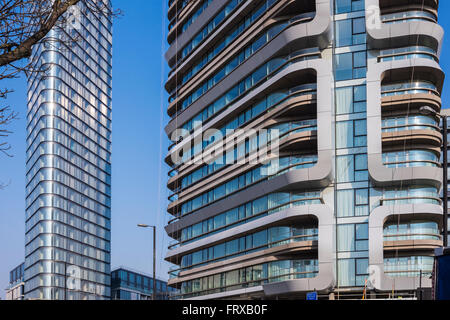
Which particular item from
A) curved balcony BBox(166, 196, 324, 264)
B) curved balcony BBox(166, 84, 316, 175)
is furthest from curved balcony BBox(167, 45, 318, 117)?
curved balcony BBox(166, 196, 324, 264)

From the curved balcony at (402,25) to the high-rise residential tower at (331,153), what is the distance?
0.28 feet

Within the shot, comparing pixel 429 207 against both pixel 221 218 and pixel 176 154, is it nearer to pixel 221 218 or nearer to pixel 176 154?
pixel 221 218

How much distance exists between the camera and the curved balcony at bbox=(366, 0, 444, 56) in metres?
46.9

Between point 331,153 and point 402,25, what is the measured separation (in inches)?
381

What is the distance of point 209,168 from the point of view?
6081 centimetres

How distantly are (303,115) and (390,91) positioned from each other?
659 cm

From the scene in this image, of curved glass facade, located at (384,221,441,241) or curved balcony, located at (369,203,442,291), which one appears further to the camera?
curved glass facade, located at (384,221,441,241)

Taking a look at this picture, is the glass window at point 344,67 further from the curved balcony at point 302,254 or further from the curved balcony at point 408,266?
the curved balcony at point 408,266

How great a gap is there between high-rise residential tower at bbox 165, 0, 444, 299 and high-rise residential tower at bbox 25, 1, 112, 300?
6497 centimetres

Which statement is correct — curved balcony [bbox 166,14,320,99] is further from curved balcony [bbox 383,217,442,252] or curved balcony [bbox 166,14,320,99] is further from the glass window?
curved balcony [bbox 383,217,442,252]

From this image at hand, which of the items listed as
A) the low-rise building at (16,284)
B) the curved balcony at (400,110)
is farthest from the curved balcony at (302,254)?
the low-rise building at (16,284)

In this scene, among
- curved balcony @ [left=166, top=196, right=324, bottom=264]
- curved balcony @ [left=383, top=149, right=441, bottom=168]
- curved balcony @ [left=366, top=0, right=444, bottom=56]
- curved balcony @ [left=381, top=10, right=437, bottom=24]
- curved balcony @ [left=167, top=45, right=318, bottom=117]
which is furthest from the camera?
curved balcony @ [left=167, top=45, right=318, bottom=117]

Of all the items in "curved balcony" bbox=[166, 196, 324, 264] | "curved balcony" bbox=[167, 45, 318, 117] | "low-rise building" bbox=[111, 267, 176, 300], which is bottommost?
"low-rise building" bbox=[111, 267, 176, 300]

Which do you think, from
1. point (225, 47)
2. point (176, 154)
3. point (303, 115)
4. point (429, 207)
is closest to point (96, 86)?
point (176, 154)
